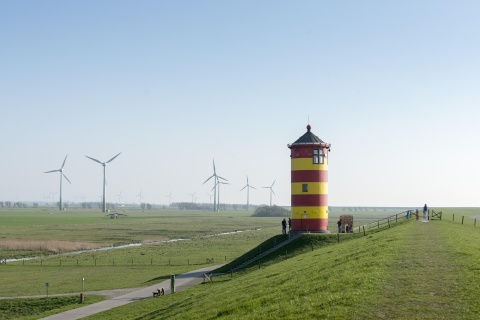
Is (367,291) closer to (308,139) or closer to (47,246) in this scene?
(308,139)

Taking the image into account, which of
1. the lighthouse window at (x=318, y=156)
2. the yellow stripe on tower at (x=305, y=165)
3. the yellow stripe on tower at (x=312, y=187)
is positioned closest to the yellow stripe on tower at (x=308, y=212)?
the yellow stripe on tower at (x=312, y=187)

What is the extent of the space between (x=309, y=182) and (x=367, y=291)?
2965cm

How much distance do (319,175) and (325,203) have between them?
280cm

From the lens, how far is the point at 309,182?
4841cm

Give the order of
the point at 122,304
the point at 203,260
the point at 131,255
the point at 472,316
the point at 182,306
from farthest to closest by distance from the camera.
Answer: the point at 131,255, the point at 203,260, the point at 122,304, the point at 182,306, the point at 472,316

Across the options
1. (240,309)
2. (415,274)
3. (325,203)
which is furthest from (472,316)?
(325,203)

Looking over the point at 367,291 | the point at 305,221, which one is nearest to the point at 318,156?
the point at 305,221

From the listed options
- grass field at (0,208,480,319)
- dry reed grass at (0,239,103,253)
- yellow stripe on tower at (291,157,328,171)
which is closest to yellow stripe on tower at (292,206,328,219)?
yellow stripe on tower at (291,157,328,171)

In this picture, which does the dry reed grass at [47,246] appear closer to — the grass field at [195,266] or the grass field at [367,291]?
the grass field at [195,266]

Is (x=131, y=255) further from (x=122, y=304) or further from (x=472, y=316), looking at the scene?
(x=472, y=316)

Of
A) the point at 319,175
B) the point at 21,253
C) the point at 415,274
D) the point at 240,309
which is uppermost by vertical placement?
the point at 319,175

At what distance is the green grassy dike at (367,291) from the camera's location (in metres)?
17.0

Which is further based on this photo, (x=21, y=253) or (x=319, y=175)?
(x=21, y=253)

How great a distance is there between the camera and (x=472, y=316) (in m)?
15.8
